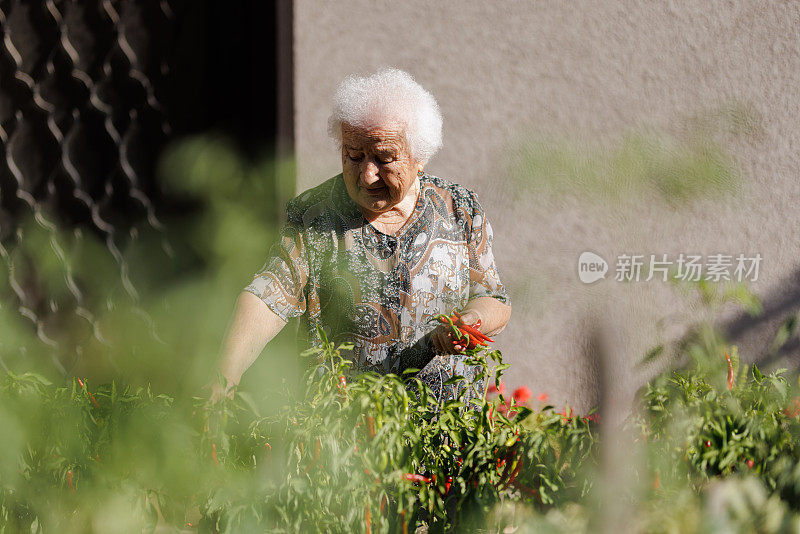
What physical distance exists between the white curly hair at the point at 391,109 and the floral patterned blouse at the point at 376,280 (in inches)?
8.5

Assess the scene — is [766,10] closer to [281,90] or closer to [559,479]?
[281,90]

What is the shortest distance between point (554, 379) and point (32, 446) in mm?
2122

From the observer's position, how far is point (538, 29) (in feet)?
8.66

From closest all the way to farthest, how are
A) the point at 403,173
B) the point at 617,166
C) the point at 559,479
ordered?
the point at 617,166 → the point at 559,479 → the point at 403,173

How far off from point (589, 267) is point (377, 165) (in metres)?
1.32

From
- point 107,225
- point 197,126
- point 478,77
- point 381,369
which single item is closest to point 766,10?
point 478,77

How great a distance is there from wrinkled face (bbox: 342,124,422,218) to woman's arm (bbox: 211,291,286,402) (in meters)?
0.35

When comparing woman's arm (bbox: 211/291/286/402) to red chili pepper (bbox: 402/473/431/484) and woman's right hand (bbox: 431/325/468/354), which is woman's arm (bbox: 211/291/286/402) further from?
red chili pepper (bbox: 402/473/431/484)

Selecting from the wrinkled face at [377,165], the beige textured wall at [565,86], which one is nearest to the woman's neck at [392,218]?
the wrinkled face at [377,165]

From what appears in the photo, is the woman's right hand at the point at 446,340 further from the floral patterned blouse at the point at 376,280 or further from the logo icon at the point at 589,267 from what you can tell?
the logo icon at the point at 589,267

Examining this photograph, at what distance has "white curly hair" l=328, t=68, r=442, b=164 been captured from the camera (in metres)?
1.66

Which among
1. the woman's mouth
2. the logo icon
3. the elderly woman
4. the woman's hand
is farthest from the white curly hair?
the logo icon

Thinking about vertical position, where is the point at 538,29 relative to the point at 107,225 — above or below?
above

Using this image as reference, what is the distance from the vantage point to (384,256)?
184cm
